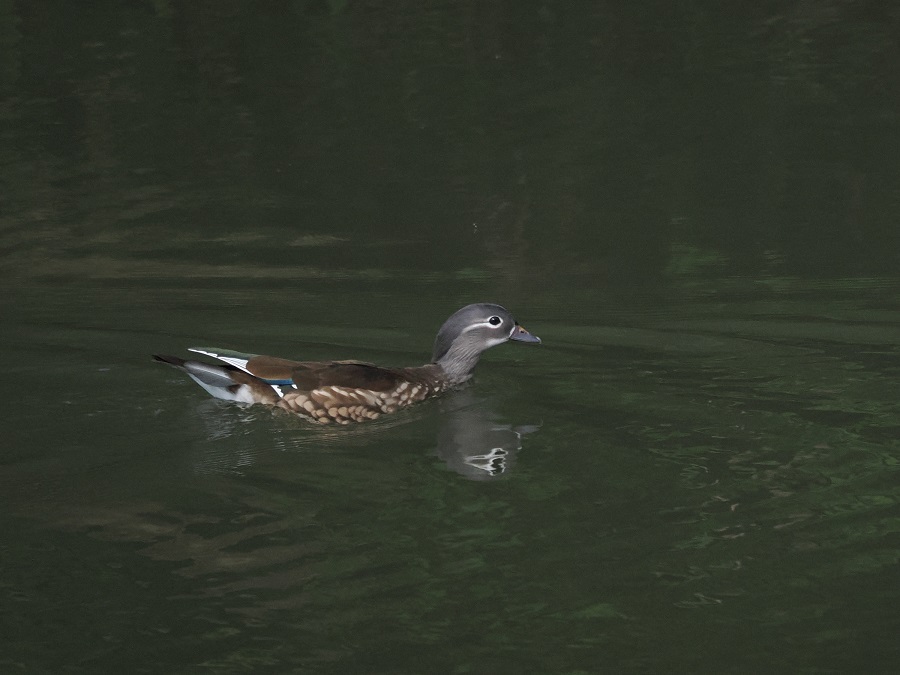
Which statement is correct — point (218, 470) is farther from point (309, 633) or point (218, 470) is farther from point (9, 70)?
point (9, 70)

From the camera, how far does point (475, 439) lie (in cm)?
888

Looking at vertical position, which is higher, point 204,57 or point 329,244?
point 204,57

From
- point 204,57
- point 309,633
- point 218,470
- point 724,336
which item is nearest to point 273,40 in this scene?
point 204,57

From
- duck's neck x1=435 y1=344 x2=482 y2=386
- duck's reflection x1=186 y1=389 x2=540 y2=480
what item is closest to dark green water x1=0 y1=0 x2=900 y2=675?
duck's reflection x1=186 y1=389 x2=540 y2=480

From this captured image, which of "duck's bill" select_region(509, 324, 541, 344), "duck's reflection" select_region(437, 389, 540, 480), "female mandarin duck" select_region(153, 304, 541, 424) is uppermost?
"duck's bill" select_region(509, 324, 541, 344)

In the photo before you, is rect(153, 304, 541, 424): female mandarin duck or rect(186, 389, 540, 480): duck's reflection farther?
rect(153, 304, 541, 424): female mandarin duck

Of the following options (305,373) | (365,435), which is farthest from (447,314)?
(365,435)

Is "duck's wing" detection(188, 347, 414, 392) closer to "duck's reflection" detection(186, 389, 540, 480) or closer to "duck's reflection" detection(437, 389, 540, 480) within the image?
"duck's reflection" detection(186, 389, 540, 480)

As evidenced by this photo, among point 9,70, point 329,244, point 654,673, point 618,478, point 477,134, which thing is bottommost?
point 654,673

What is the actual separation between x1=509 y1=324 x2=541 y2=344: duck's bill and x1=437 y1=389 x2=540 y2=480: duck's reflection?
50cm

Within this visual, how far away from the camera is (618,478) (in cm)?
783

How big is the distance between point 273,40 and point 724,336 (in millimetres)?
9100

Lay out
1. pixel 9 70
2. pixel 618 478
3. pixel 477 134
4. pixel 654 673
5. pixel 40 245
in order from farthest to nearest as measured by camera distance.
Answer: pixel 9 70 < pixel 477 134 < pixel 40 245 < pixel 618 478 < pixel 654 673

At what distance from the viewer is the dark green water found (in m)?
6.40
